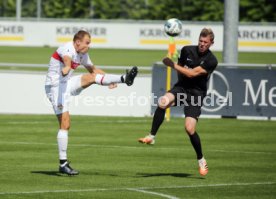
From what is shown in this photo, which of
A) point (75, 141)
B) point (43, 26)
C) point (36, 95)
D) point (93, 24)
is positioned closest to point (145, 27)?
point (93, 24)

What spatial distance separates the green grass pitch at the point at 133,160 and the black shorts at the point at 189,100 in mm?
1045

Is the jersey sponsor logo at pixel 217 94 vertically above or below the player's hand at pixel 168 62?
below

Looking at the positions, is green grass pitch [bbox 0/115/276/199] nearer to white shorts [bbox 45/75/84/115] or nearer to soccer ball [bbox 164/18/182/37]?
white shorts [bbox 45/75/84/115]

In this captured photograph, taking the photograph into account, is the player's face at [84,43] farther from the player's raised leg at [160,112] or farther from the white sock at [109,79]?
the player's raised leg at [160,112]

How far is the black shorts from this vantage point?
15.4 m

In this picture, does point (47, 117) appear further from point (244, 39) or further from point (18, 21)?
point (18, 21)

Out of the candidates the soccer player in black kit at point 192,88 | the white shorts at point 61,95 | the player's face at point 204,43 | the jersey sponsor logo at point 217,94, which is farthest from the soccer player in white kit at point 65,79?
the jersey sponsor logo at point 217,94

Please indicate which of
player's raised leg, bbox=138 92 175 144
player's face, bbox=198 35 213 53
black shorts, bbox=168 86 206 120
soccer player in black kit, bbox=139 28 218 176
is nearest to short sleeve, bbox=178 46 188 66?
soccer player in black kit, bbox=139 28 218 176

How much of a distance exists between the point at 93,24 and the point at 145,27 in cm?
335

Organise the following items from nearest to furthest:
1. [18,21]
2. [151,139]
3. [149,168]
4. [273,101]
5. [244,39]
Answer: [151,139] → [149,168] → [273,101] → [244,39] → [18,21]

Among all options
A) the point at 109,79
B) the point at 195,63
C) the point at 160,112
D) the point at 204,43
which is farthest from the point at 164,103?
the point at 204,43

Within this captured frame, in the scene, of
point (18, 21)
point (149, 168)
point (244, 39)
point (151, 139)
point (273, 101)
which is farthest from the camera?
point (18, 21)

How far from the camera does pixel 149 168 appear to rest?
16531 millimetres

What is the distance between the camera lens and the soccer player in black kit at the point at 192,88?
15.2 metres
